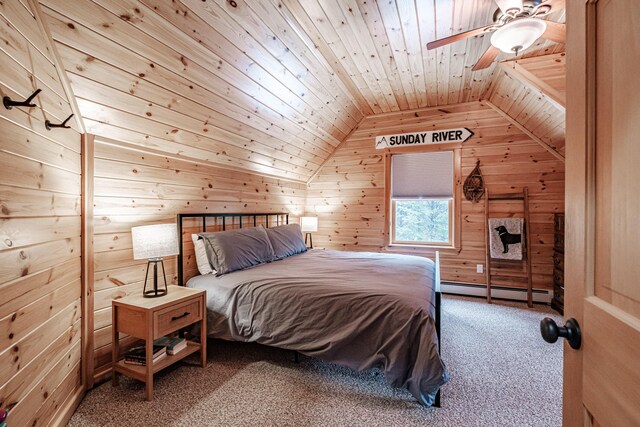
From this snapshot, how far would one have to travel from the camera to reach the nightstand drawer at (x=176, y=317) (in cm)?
194

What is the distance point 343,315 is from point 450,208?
3047mm

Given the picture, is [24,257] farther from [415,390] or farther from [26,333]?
[415,390]

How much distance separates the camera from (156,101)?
2.17 metres

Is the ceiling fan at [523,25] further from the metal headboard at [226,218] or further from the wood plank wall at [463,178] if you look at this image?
the metal headboard at [226,218]

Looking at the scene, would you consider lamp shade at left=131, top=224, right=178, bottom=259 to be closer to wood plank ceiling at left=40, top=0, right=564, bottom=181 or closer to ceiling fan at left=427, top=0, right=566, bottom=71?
wood plank ceiling at left=40, top=0, right=564, bottom=181

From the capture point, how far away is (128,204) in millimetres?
2289

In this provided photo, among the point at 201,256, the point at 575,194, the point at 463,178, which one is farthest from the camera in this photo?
the point at 463,178

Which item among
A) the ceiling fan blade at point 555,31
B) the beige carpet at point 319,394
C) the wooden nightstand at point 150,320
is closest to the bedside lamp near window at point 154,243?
the wooden nightstand at point 150,320

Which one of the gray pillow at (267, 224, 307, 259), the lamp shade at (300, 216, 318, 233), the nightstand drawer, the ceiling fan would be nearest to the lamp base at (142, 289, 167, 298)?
the nightstand drawer

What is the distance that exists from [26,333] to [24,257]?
0.36m

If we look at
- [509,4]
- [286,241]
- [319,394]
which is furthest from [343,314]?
[509,4]

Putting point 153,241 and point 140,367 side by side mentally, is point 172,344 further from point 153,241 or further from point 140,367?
point 153,241

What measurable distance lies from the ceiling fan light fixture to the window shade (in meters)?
2.45

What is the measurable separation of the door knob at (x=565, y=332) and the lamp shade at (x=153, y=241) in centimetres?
224
